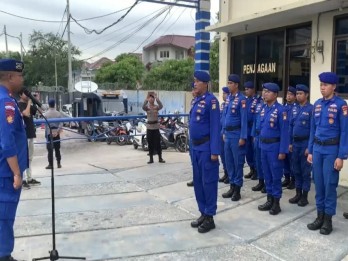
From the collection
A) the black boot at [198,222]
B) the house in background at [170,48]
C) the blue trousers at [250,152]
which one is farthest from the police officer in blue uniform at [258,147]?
the house in background at [170,48]

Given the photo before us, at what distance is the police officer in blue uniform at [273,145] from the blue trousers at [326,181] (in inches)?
24.7

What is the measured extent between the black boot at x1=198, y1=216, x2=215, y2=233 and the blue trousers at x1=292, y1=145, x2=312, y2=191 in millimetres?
1737

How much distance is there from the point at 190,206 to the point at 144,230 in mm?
1129

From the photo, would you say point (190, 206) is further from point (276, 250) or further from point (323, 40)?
point (323, 40)

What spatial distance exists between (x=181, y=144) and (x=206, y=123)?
7.30 m

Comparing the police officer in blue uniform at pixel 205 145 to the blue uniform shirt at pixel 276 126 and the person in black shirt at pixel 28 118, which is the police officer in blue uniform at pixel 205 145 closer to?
the blue uniform shirt at pixel 276 126

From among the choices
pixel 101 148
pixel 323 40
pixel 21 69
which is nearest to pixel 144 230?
pixel 21 69

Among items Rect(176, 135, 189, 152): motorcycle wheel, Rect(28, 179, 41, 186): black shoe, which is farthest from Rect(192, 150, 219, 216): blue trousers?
Rect(176, 135, 189, 152): motorcycle wheel

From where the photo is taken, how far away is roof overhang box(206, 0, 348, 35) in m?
6.40

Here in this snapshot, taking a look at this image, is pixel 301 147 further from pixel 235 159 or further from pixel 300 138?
pixel 235 159

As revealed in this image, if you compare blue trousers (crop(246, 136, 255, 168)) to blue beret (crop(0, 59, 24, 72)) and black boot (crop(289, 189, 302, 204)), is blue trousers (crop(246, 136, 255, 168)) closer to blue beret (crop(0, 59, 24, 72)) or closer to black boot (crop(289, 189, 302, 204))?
black boot (crop(289, 189, 302, 204))

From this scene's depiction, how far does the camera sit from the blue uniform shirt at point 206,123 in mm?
4785

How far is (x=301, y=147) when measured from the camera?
6059 millimetres

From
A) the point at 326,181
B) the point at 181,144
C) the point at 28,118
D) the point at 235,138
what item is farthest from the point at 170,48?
the point at 326,181
